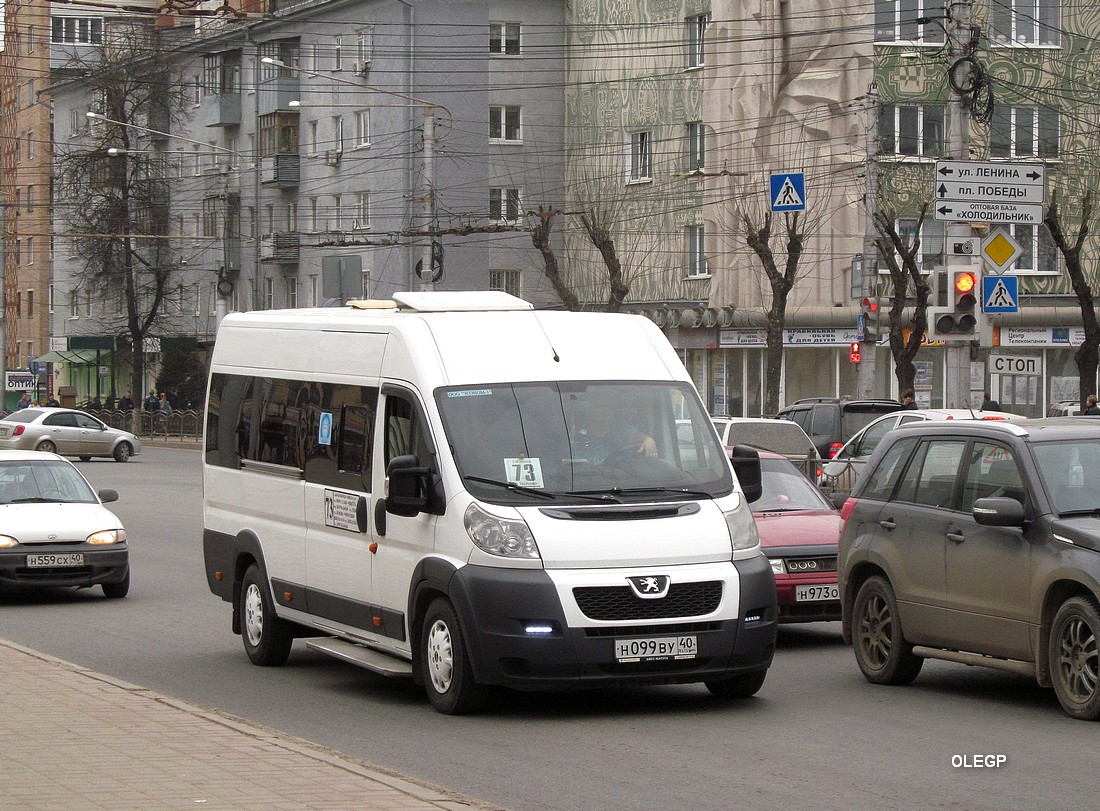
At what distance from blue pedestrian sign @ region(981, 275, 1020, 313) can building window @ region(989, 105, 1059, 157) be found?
1348 inches

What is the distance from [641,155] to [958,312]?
37693 millimetres

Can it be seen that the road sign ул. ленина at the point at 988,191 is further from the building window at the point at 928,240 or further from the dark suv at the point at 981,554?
the building window at the point at 928,240

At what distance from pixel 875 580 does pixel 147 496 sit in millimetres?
24844

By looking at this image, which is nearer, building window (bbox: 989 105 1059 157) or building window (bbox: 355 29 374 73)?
building window (bbox: 989 105 1059 157)

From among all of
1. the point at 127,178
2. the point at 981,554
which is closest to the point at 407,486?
the point at 981,554

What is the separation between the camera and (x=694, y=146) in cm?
5531

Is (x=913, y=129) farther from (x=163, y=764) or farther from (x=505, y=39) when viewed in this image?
(x=163, y=764)

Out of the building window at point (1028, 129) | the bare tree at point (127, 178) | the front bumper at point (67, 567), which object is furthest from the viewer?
the bare tree at point (127, 178)

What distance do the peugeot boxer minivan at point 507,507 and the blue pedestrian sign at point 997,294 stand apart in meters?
9.93

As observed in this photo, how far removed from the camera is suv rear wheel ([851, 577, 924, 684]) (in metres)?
11.1

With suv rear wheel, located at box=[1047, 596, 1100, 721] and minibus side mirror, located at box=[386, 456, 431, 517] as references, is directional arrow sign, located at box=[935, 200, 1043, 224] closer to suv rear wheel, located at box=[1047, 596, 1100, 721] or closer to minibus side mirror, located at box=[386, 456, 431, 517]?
suv rear wheel, located at box=[1047, 596, 1100, 721]

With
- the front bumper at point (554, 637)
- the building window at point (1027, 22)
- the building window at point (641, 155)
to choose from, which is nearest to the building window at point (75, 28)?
the building window at point (641, 155)

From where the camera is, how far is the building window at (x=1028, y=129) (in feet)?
175

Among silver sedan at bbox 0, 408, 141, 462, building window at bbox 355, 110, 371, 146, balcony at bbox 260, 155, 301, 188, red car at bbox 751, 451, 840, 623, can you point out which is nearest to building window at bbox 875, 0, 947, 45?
building window at bbox 355, 110, 371, 146
